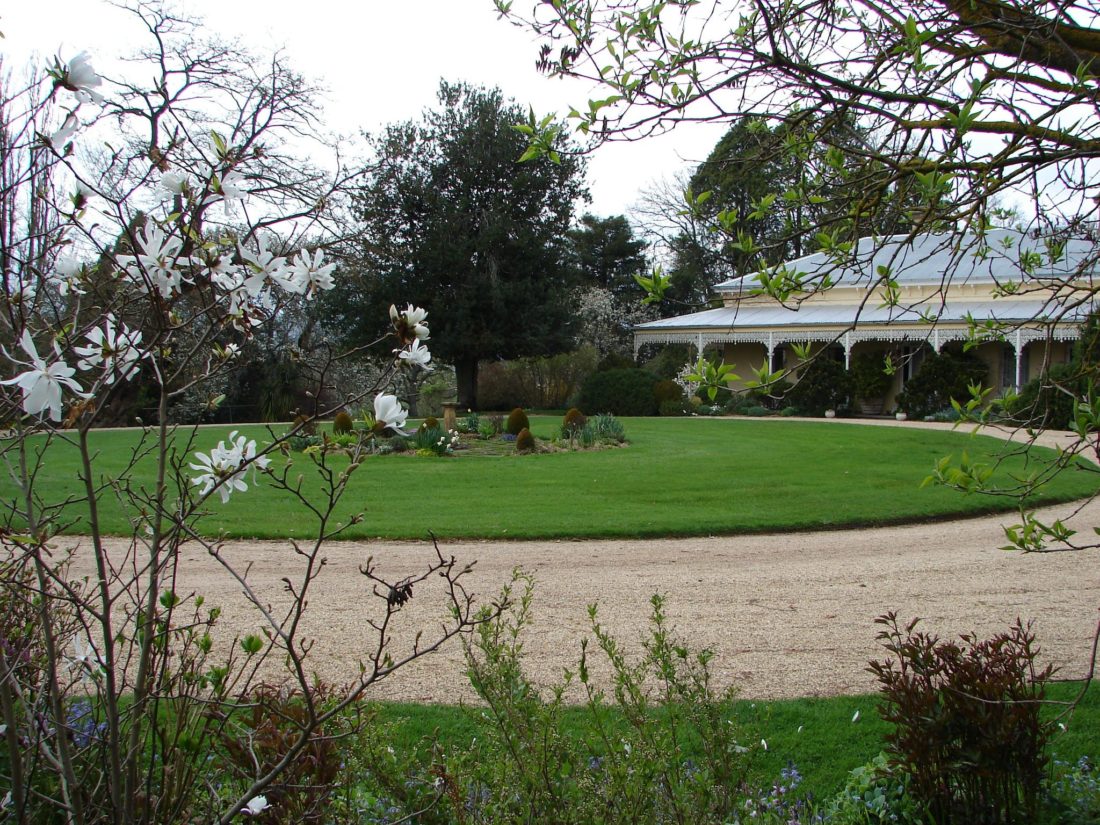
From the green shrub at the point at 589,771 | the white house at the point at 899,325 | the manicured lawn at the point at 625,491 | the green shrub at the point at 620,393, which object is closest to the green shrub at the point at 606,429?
the manicured lawn at the point at 625,491

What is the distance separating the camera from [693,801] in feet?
9.00

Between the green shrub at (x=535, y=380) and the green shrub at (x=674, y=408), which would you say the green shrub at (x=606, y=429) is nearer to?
Result: the green shrub at (x=674, y=408)

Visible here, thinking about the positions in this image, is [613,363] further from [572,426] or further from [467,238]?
[572,426]

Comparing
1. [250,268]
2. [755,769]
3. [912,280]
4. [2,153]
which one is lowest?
[755,769]

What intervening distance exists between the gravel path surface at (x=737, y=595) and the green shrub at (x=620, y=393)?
1654cm

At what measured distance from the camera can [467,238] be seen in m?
27.6

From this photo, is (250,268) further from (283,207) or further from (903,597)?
(283,207)

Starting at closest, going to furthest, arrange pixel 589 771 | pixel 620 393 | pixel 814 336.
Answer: pixel 589 771 < pixel 620 393 < pixel 814 336

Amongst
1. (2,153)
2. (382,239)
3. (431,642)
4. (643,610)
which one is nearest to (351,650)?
(431,642)

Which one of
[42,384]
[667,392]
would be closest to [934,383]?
[667,392]

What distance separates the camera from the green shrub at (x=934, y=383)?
2378 centimetres

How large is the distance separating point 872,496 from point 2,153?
10.3 meters

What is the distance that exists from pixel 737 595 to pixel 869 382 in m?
20.0

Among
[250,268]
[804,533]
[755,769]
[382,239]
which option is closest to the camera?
[250,268]
